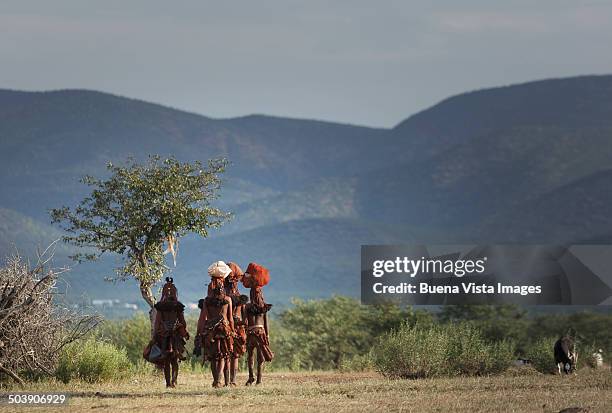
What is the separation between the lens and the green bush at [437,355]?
83.5 feet

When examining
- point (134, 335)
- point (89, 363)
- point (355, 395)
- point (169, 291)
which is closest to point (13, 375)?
point (89, 363)

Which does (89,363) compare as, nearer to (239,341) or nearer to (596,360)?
(239,341)

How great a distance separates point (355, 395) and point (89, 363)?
252 inches

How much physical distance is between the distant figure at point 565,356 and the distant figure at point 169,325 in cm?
807

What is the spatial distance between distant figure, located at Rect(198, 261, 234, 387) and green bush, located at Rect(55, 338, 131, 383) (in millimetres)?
3742

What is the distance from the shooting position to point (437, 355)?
1003 inches

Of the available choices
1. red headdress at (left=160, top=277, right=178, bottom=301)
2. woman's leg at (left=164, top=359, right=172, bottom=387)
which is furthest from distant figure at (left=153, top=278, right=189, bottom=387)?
woman's leg at (left=164, top=359, right=172, bottom=387)

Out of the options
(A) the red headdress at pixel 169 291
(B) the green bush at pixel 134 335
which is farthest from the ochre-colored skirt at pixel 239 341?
(B) the green bush at pixel 134 335

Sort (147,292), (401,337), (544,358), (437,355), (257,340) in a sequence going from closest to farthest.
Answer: (257,340), (437,355), (401,337), (544,358), (147,292)

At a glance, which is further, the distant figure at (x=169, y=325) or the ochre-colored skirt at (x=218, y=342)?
the distant figure at (x=169, y=325)

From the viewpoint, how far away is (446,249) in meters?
32.6

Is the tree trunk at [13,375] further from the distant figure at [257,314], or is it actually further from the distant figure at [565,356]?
the distant figure at [565,356]

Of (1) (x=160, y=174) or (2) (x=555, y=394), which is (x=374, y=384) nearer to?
(2) (x=555, y=394)

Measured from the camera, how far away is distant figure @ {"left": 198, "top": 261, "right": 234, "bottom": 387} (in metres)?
21.9
